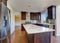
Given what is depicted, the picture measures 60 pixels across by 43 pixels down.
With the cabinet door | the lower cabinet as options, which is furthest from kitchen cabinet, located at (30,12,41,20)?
the lower cabinet

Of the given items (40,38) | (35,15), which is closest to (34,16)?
(35,15)

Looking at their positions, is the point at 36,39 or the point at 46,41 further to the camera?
the point at 46,41

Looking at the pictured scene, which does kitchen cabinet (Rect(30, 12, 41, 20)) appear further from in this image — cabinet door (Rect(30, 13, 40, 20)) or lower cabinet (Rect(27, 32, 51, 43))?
lower cabinet (Rect(27, 32, 51, 43))

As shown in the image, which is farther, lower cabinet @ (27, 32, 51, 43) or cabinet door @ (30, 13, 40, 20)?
cabinet door @ (30, 13, 40, 20)

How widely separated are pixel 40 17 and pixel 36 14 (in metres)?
0.83

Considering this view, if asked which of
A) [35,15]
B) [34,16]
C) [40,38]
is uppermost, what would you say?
[35,15]

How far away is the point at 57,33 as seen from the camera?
6.15m

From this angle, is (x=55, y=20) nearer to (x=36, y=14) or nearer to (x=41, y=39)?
(x=41, y=39)

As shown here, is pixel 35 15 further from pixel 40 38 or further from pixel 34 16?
pixel 40 38

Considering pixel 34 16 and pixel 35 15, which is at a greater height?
pixel 35 15

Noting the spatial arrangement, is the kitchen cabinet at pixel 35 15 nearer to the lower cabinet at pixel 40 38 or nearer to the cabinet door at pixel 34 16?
the cabinet door at pixel 34 16

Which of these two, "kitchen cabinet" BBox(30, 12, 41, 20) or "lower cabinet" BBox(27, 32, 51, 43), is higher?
"kitchen cabinet" BBox(30, 12, 41, 20)

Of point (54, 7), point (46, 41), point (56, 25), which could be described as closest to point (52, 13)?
point (54, 7)

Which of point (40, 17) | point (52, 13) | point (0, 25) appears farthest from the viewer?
point (40, 17)
